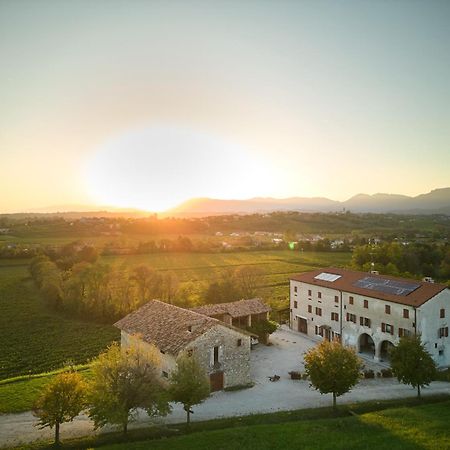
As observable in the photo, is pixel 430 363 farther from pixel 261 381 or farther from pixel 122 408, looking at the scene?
pixel 122 408


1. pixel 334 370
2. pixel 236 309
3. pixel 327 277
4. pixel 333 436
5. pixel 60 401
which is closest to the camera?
pixel 333 436

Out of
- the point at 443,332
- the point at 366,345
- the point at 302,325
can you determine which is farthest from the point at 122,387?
the point at 302,325

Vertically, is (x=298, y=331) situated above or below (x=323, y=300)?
below

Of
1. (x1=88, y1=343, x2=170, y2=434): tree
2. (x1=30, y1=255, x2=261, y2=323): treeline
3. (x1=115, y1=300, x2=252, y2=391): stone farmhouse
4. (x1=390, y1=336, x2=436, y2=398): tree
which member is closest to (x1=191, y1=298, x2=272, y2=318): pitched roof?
(x1=115, y1=300, x2=252, y2=391): stone farmhouse

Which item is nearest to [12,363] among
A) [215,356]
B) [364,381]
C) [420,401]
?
[215,356]

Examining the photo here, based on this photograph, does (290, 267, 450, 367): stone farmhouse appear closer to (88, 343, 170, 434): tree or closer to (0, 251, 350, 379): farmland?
(0, 251, 350, 379): farmland

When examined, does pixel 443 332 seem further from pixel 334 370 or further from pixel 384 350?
pixel 334 370
